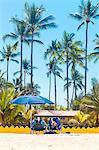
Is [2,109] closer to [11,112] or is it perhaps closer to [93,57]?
[11,112]

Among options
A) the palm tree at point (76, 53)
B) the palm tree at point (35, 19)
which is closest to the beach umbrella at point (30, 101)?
the palm tree at point (35, 19)

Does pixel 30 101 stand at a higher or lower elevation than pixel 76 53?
lower

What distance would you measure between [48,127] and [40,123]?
45 centimetres

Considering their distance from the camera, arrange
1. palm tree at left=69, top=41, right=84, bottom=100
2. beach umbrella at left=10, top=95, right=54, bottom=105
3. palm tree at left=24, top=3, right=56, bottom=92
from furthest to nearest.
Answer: palm tree at left=69, top=41, right=84, bottom=100 < palm tree at left=24, top=3, right=56, bottom=92 < beach umbrella at left=10, top=95, right=54, bottom=105

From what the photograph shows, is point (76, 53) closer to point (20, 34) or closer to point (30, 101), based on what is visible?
point (20, 34)

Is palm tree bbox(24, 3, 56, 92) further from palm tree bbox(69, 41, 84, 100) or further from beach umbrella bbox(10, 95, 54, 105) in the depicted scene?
beach umbrella bbox(10, 95, 54, 105)

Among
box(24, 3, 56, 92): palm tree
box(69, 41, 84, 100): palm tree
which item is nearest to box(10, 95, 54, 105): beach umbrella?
box(24, 3, 56, 92): palm tree

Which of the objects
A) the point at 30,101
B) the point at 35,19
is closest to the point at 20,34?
the point at 35,19

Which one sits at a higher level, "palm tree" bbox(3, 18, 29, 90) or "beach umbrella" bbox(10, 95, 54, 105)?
"palm tree" bbox(3, 18, 29, 90)

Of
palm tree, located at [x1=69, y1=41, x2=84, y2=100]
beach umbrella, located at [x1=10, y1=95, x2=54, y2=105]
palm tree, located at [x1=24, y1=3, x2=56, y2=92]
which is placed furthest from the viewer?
palm tree, located at [x1=69, y1=41, x2=84, y2=100]

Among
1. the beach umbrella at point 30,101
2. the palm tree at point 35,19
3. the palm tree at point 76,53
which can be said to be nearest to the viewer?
the beach umbrella at point 30,101

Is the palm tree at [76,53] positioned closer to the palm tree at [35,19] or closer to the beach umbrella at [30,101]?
the palm tree at [35,19]

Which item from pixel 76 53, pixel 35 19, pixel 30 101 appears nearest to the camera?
pixel 30 101

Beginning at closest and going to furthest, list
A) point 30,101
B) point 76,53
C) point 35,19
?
point 30,101
point 35,19
point 76,53
